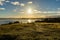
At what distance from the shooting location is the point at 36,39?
58.7 feet

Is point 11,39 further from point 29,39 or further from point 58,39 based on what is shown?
point 58,39

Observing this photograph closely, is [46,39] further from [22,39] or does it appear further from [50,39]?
[22,39]

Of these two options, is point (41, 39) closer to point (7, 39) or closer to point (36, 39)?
point (36, 39)

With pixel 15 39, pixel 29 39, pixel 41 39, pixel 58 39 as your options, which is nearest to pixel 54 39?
pixel 58 39

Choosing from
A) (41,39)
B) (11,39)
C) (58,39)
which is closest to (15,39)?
(11,39)

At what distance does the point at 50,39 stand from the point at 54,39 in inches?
21.9

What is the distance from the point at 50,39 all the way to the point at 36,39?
1987 mm

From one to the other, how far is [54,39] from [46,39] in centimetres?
111

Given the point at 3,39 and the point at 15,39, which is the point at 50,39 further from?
the point at 3,39

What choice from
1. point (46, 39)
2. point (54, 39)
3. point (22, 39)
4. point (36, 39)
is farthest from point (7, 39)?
point (54, 39)

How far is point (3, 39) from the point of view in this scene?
17938mm

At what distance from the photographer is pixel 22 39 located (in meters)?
17.9

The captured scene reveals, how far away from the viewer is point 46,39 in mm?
18141

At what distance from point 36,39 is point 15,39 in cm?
291
